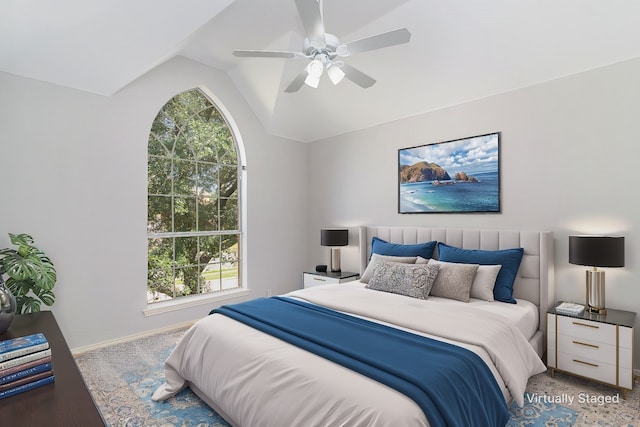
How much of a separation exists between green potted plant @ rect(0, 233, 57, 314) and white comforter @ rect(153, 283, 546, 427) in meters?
1.22

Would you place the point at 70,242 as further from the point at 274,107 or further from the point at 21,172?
the point at 274,107

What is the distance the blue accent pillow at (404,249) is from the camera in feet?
11.7

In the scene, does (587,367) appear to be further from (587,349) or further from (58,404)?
(58,404)

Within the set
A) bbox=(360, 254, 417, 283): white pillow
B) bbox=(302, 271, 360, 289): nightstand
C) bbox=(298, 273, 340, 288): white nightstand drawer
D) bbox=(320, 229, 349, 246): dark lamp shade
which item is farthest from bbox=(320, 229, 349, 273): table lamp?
bbox=(360, 254, 417, 283): white pillow

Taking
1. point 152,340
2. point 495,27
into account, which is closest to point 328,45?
point 495,27

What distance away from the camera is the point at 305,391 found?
5.24 feet

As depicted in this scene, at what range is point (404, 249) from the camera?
369 centimetres

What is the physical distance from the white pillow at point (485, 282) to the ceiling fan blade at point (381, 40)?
2.02 meters

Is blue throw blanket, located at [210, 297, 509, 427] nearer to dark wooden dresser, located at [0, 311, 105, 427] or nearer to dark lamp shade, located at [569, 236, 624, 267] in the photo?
dark wooden dresser, located at [0, 311, 105, 427]

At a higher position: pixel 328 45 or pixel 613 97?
pixel 328 45

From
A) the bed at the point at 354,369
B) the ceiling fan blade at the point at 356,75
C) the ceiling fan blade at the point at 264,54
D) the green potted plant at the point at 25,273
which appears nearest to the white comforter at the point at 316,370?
the bed at the point at 354,369

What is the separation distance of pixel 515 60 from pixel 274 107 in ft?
8.71

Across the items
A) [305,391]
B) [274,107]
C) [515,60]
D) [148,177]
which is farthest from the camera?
[274,107]

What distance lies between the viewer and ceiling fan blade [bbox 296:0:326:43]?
6.35 feet
